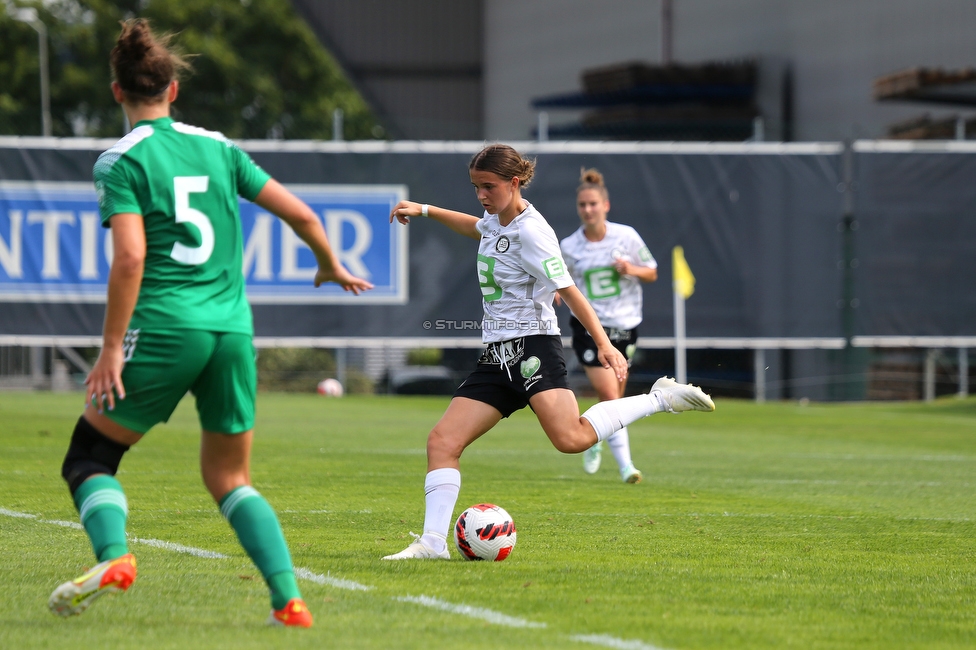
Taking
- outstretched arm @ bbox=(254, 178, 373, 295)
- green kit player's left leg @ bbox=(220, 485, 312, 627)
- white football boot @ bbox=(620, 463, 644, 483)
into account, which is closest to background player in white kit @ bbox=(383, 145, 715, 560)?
green kit player's left leg @ bbox=(220, 485, 312, 627)

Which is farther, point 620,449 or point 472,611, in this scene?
point 620,449

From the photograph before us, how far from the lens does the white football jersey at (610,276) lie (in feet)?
35.8

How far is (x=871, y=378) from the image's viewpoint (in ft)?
72.2

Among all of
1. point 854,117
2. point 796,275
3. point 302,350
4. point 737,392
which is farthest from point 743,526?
point 854,117

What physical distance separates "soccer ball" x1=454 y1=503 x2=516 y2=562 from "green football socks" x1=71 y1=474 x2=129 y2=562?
1985 millimetres

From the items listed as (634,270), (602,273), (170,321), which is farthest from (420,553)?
(602,273)

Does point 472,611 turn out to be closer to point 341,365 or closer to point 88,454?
point 88,454

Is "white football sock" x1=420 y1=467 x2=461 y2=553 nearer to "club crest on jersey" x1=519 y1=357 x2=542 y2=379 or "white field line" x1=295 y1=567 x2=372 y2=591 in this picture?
"club crest on jersey" x1=519 y1=357 x2=542 y2=379

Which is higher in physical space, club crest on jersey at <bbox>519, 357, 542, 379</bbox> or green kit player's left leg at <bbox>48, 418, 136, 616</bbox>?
club crest on jersey at <bbox>519, 357, 542, 379</bbox>

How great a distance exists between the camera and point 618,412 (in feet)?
22.1

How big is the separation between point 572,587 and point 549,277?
1.45m

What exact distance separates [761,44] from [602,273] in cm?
2094

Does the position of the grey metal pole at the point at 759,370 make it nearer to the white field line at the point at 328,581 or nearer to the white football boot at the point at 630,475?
the white football boot at the point at 630,475

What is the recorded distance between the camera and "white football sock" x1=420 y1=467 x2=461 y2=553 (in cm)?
630
